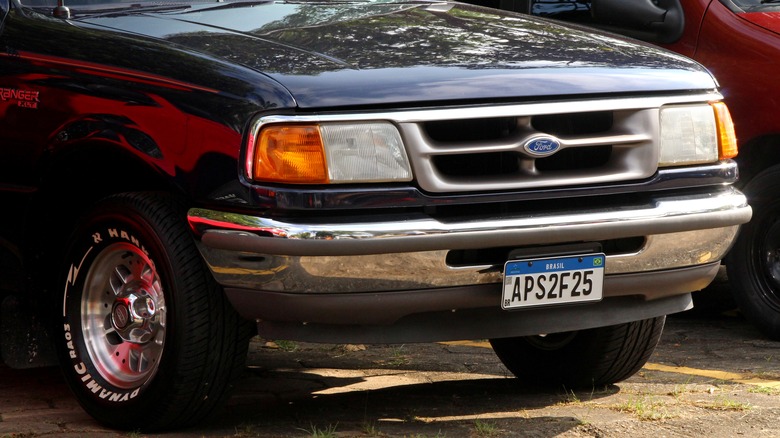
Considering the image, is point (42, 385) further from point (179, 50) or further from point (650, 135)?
point (650, 135)

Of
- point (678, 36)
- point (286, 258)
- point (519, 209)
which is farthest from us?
point (678, 36)

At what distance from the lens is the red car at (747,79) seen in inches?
236

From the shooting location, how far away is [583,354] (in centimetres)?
509

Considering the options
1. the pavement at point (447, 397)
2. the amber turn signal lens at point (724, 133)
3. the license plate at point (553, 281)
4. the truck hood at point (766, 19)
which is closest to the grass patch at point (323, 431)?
the pavement at point (447, 397)

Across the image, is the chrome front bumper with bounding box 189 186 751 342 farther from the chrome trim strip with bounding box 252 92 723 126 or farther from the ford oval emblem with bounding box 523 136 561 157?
the chrome trim strip with bounding box 252 92 723 126

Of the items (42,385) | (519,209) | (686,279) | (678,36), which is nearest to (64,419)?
(42,385)

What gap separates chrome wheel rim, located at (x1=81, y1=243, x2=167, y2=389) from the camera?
4.36 meters

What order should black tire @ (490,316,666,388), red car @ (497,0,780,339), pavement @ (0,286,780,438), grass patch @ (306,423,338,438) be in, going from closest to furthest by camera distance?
1. grass patch @ (306,423,338,438)
2. pavement @ (0,286,780,438)
3. black tire @ (490,316,666,388)
4. red car @ (497,0,780,339)

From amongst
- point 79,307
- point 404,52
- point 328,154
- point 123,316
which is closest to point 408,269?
point 328,154

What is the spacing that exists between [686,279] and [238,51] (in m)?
1.61

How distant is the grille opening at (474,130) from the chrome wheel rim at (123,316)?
100 cm

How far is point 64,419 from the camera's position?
4734 millimetres

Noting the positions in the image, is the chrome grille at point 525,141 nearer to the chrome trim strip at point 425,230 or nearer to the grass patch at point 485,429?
the chrome trim strip at point 425,230

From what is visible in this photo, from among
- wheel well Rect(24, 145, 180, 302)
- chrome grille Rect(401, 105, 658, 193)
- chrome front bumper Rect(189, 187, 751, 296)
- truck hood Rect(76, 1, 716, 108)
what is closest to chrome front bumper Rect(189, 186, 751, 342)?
chrome front bumper Rect(189, 187, 751, 296)
